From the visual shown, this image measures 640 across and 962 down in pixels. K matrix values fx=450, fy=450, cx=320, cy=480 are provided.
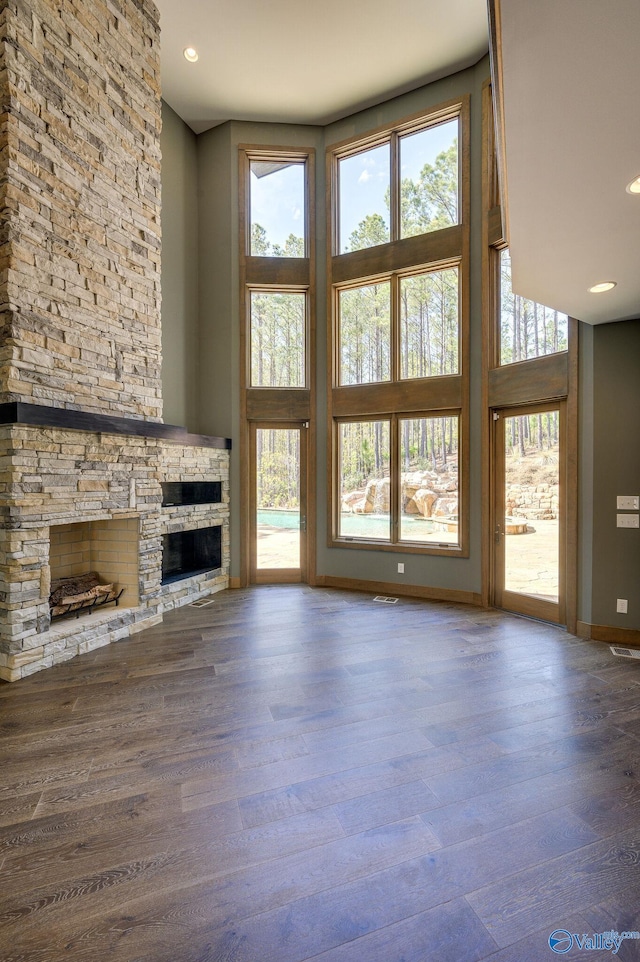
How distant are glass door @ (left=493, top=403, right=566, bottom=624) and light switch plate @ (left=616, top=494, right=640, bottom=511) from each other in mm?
474

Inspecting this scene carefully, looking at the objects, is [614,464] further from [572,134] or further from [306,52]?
[306,52]

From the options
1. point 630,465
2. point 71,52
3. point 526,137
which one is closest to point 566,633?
point 630,465

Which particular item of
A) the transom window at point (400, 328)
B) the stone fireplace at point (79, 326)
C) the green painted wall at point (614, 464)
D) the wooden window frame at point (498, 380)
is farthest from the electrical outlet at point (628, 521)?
the stone fireplace at point (79, 326)

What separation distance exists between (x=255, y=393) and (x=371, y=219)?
2.58m

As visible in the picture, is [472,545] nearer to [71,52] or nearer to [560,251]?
[560,251]

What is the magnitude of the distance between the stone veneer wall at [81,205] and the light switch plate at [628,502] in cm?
435

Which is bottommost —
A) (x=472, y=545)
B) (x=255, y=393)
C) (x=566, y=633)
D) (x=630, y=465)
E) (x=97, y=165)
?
(x=566, y=633)

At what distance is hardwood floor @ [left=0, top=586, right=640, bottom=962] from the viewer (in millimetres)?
1405

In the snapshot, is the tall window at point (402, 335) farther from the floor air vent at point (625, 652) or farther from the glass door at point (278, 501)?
the floor air vent at point (625, 652)

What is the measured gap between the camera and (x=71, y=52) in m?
3.59

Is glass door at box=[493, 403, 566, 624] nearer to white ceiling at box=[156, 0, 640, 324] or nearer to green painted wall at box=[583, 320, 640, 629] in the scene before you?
green painted wall at box=[583, 320, 640, 629]

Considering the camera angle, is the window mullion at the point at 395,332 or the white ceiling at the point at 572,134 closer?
the white ceiling at the point at 572,134

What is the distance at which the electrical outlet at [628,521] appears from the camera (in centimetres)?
380

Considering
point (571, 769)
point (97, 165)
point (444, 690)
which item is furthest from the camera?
point (97, 165)
